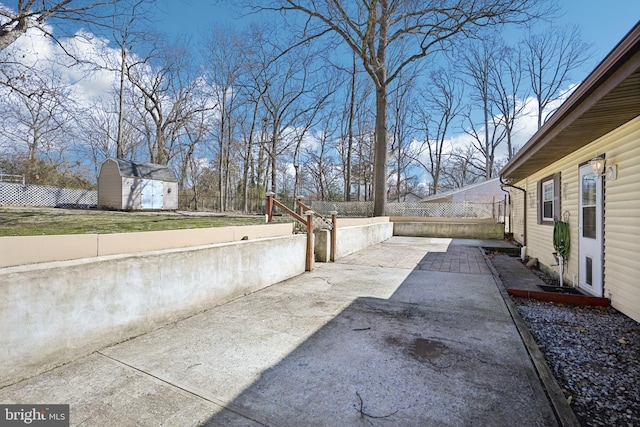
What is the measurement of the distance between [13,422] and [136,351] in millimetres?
818

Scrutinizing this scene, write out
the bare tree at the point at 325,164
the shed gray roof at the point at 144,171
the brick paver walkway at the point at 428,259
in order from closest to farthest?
the brick paver walkway at the point at 428,259 < the shed gray roof at the point at 144,171 < the bare tree at the point at 325,164

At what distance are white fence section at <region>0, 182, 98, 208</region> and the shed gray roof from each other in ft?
10.1

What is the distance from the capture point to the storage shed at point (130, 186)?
47.8 feet

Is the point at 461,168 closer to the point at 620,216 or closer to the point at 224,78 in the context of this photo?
the point at 224,78

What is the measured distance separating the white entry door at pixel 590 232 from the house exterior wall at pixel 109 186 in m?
16.7

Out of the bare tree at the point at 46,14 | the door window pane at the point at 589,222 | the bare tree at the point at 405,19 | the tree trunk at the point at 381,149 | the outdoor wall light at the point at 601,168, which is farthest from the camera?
the tree trunk at the point at 381,149

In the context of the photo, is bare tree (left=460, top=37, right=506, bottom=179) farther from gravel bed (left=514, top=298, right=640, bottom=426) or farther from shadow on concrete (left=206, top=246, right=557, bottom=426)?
A: shadow on concrete (left=206, top=246, right=557, bottom=426)

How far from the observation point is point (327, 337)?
9.30ft

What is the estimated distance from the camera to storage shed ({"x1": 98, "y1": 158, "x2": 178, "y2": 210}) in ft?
47.8

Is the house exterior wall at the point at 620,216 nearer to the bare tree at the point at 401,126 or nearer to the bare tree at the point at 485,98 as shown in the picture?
the bare tree at the point at 401,126

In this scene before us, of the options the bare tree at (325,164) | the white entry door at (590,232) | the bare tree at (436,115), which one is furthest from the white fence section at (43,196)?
the bare tree at (436,115)
